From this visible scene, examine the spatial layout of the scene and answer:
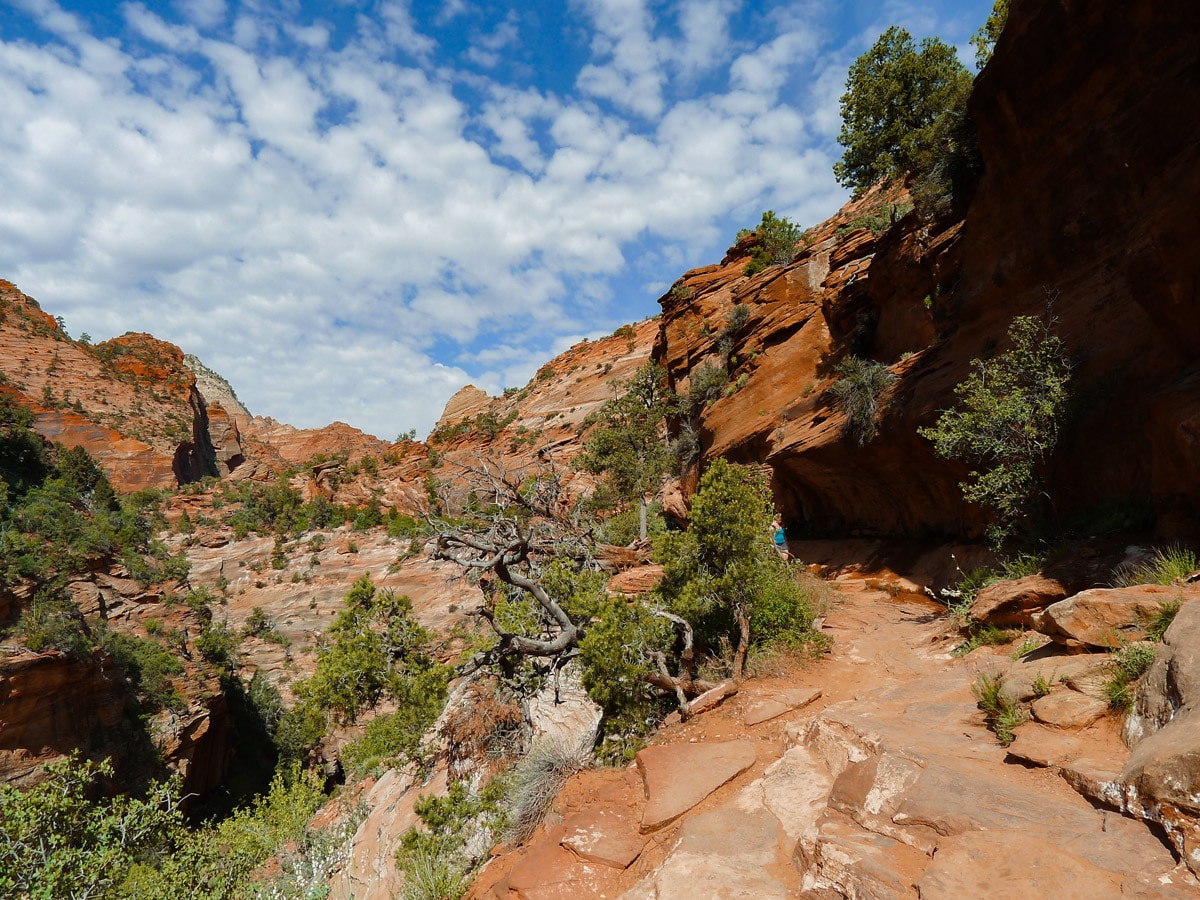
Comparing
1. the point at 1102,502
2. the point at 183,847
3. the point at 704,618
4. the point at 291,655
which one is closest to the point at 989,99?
the point at 1102,502

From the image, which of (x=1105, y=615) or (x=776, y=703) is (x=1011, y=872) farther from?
(x=776, y=703)

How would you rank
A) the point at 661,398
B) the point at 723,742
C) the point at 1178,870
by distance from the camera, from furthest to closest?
the point at 661,398 → the point at 723,742 → the point at 1178,870

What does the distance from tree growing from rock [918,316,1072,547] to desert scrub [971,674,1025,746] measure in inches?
A: 171

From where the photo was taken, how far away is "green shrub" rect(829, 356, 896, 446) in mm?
13094

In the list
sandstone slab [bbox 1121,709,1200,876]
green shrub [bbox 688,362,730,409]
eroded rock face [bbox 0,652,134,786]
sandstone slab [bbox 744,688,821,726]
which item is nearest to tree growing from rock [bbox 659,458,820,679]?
sandstone slab [bbox 744,688,821,726]

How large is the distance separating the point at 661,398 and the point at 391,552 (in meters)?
26.5

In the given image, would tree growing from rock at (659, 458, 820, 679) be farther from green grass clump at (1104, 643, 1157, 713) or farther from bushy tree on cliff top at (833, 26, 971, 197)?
bushy tree on cliff top at (833, 26, 971, 197)

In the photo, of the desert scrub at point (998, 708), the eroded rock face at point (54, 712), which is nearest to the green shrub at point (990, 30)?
the desert scrub at point (998, 708)

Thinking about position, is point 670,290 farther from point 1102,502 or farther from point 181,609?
point 181,609

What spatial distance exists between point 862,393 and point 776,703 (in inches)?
370

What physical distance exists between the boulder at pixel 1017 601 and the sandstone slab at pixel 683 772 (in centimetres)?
395

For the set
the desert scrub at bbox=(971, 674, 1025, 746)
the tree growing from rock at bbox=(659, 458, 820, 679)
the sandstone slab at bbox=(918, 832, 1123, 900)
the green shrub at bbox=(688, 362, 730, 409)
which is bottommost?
the desert scrub at bbox=(971, 674, 1025, 746)

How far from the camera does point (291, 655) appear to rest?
33.1 m

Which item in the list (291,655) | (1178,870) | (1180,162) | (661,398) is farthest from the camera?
(291,655)
